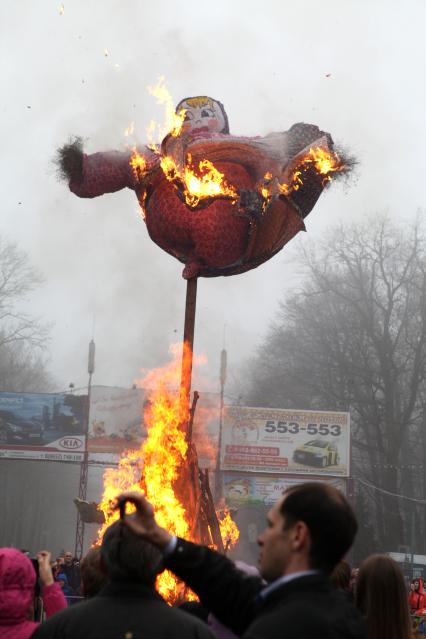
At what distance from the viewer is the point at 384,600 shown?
3307 millimetres

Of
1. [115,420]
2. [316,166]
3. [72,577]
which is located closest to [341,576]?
[316,166]

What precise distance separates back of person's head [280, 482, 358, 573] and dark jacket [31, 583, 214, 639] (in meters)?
0.61

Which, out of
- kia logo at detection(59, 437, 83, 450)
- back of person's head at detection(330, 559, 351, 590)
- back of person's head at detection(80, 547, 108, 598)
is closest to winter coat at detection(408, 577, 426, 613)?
back of person's head at detection(330, 559, 351, 590)

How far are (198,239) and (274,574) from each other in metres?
7.21

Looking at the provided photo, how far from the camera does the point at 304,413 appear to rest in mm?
30922

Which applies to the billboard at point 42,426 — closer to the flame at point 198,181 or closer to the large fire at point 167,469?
the large fire at point 167,469

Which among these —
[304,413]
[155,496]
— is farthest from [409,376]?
[155,496]

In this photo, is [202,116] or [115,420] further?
[115,420]

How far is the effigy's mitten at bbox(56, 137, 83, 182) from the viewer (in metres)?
9.48

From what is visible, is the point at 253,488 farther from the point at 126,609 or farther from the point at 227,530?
the point at 126,609

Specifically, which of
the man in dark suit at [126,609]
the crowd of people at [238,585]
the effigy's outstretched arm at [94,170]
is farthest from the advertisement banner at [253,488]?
the man in dark suit at [126,609]

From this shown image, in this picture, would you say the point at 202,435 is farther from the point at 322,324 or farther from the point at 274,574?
the point at 274,574

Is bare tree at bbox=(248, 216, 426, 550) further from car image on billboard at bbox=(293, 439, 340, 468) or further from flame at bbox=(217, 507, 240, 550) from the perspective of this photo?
flame at bbox=(217, 507, 240, 550)

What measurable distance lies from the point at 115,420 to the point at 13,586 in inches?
1096
